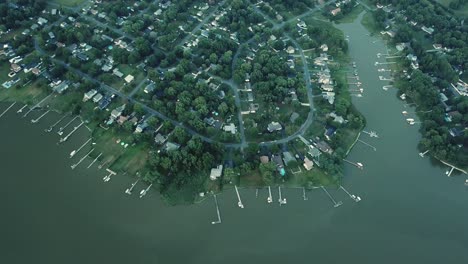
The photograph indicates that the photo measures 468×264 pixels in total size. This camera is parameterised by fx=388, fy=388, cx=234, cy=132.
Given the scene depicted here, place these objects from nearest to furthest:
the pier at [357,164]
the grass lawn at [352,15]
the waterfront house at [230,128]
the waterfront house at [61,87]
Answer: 1. the pier at [357,164]
2. the waterfront house at [230,128]
3. the waterfront house at [61,87]
4. the grass lawn at [352,15]

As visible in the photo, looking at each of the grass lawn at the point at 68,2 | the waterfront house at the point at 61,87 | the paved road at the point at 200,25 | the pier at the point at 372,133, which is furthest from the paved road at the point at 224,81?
the pier at the point at 372,133

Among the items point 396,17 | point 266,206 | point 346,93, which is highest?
point 396,17

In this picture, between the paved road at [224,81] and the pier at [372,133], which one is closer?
the paved road at [224,81]

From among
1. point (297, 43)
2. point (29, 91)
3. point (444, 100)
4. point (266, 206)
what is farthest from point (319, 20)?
point (29, 91)

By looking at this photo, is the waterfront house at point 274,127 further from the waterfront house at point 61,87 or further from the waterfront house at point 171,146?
the waterfront house at point 61,87

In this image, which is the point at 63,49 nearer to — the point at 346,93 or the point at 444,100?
the point at 346,93

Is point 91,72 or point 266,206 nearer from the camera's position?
point 266,206

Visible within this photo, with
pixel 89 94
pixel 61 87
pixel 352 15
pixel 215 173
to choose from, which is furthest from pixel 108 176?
pixel 352 15

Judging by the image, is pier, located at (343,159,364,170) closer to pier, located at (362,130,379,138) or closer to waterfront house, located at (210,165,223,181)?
pier, located at (362,130,379,138)

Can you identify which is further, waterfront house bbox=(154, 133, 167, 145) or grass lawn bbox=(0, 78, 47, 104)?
grass lawn bbox=(0, 78, 47, 104)

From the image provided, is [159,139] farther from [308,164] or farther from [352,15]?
[352,15]

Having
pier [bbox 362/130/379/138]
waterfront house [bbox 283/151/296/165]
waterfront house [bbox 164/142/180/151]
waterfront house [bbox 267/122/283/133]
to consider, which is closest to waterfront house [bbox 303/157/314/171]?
waterfront house [bbox 283/151/296/165]
